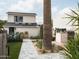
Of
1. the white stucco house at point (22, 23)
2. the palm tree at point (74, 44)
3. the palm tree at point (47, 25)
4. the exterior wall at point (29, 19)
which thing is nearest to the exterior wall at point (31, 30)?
the white stucco house at point (22, 23)

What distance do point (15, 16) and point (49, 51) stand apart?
2894 centimetres

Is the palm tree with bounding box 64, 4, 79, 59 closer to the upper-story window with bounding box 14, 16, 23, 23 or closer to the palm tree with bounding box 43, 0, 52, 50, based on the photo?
the palm tree with bounding box 43, 0, 52, 50

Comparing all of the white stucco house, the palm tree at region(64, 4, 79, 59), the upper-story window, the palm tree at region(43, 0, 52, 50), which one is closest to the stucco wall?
the white stucco house

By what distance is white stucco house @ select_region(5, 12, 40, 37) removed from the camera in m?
45.0

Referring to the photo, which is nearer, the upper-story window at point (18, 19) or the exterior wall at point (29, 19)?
the upper-story window at point (18, 19)

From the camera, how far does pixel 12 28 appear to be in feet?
148

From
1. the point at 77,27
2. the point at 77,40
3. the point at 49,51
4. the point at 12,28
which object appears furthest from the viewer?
the point at 12,28

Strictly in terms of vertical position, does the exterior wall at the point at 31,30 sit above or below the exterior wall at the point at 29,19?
below

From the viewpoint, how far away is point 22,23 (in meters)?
45.8

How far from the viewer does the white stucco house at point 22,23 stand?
148ft

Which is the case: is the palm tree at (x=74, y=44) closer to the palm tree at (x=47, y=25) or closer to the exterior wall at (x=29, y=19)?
the palm tree at (x=47, y=25)

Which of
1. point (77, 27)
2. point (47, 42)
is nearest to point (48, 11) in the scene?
point (47, 42)

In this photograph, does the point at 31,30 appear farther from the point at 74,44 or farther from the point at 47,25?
A: the point at 74,44

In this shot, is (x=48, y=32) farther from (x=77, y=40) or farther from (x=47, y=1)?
(x=77, y=40)
